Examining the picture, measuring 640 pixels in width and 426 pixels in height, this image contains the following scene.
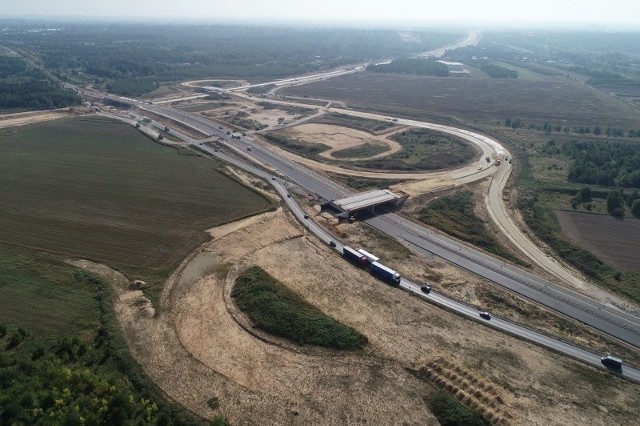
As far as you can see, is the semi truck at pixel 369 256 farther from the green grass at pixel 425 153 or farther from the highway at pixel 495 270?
the green grass at pixel 425 153

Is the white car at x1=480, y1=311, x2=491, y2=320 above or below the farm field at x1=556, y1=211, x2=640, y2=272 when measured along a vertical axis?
below

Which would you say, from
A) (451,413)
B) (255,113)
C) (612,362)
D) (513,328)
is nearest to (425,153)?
(255,113)

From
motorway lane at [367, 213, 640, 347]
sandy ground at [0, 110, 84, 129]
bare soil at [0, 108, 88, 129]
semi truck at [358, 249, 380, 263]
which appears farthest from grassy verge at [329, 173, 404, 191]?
sandy ground at [0, 110, 84, 129]

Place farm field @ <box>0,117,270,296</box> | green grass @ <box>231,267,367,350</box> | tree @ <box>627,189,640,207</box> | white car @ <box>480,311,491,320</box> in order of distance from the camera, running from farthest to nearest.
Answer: tree @ <box>627,189,640,207</box> → farm field @ <box>0,117,270,296</box> → white car @ <box>480,311,491,320</box> → green grass @ <box>231,267,367,350</box>

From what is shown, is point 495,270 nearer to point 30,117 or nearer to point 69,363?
point 69,363

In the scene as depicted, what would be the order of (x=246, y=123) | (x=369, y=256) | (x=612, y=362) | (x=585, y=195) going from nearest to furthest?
(x=612, y=362) < (x=369, y=256) < (x=585, y=195) < (x=246, y=123)

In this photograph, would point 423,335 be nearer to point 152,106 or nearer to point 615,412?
point 615,412

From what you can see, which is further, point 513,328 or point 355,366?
point 513,328

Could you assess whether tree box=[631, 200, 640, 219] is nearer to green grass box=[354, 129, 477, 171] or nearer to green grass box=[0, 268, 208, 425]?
green grass box=[354, 129, 477, 171]

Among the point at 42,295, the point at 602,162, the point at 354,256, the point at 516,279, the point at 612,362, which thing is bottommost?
the point at 612,362
